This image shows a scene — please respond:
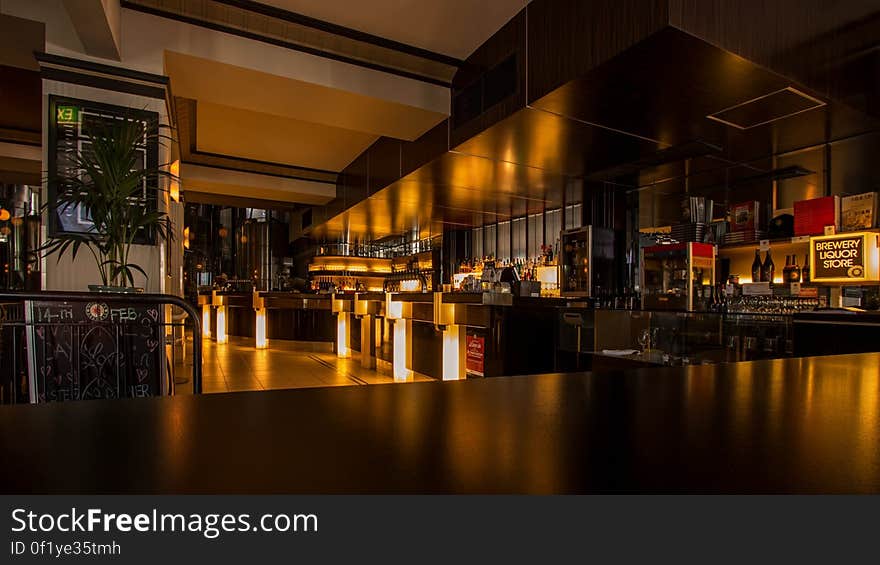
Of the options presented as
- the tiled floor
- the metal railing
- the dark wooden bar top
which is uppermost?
the dark wooden bar top

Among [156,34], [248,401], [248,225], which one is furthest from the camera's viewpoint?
[248,225]

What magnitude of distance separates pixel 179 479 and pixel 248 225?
47.7 ft

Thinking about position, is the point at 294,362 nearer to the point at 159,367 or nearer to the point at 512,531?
the point at 159,367

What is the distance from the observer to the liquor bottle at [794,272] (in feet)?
16.3

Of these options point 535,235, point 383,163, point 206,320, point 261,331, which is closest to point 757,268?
point 535,235

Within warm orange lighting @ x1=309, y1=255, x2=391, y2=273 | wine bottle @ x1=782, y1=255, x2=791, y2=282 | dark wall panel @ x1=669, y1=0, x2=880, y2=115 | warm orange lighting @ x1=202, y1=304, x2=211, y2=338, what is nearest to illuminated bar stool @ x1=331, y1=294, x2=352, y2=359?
warm orange lighting @ x1=202, y1=304, x2=211, y2=338

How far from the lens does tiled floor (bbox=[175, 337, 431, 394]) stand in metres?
5.61

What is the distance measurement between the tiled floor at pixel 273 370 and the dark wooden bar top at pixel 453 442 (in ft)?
13.5

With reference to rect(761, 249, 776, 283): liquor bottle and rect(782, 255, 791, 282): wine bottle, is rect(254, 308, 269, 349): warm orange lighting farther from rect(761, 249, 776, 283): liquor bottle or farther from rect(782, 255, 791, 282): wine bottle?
rect(782, 255, 791, 282): wine bottle

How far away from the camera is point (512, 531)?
0.74ft

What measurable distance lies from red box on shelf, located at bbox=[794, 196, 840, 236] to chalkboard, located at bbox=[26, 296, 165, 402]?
214 inches

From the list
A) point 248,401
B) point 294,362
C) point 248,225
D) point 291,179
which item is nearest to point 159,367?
point 248,401

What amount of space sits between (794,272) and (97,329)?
5.97 meters

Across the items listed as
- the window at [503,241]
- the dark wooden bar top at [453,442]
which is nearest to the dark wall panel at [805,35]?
the dark wooden bar top at [453,442]
